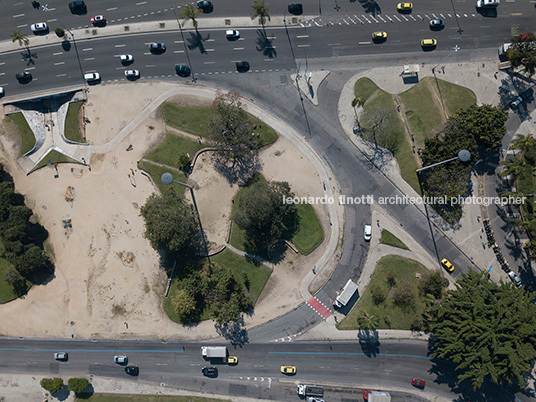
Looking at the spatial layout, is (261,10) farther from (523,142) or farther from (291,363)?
(291,363)

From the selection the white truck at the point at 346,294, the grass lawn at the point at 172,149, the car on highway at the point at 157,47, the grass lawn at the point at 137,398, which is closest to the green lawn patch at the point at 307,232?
the white truck at the point at 346,294

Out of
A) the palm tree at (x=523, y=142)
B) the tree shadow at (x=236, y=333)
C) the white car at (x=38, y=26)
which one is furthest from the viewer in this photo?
the white car at (x=38, y=26)

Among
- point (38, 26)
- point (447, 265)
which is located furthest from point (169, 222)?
point (447, 265)

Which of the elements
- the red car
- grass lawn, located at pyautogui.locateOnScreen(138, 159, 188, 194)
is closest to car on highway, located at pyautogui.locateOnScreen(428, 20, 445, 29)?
grass lawn, located at pyautogui.locateOnScreen(138, 159, 188, 194)

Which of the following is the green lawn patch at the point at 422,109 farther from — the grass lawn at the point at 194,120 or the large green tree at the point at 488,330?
the large green tree at the point at 488,330

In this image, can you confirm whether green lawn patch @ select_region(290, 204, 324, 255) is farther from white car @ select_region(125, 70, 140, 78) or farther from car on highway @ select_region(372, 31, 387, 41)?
white car @ select_region(125, 70, 140, 78)

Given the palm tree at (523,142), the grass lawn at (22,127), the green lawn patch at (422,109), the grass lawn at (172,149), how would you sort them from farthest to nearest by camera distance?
1. the grass lawn at (22,127)
2. the grass lawn at (172,149)
3. the green lawn patch at (422,109)
4. the palm tree at (523,142)
